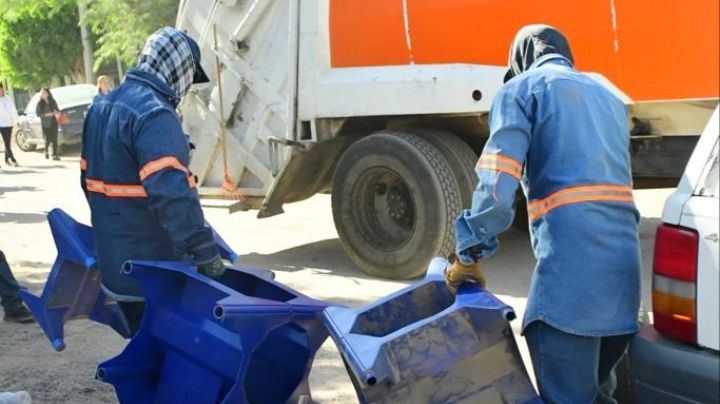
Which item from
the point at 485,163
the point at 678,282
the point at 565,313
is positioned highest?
the point at 485,163

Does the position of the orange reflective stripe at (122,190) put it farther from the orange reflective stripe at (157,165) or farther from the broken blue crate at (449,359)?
the broken blue crate at (449,359)

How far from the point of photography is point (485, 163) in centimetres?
263

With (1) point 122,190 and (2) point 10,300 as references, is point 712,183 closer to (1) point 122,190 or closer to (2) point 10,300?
(1) point 122,190

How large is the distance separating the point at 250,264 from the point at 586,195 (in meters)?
4.54

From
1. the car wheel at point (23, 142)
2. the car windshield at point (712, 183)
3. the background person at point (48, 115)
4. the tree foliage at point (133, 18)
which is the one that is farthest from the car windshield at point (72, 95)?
the car windshield at point (712, 183)

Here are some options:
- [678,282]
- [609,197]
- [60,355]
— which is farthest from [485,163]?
[60,355]

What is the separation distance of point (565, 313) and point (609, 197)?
15.2 inches

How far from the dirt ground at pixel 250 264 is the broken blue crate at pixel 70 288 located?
40 cm

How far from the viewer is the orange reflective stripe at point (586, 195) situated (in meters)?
2.60

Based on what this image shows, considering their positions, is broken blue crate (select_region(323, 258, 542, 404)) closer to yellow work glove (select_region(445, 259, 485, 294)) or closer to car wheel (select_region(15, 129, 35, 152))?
yellow work glove (select_region(445, 259, 485, 294))

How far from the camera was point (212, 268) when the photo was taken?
3256 millimetres

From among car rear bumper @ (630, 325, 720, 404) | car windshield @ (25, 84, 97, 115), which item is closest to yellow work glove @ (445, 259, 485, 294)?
car rear bumper @ (630, 325, 720, 404)

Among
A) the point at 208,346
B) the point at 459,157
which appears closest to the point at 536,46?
the point at 208,346

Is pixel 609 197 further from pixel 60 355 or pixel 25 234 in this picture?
pixel 25 234
